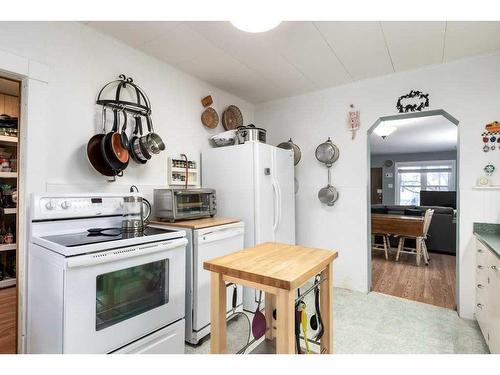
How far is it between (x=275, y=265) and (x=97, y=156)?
5.20 feet

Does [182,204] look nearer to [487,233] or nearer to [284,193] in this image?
[284,193]

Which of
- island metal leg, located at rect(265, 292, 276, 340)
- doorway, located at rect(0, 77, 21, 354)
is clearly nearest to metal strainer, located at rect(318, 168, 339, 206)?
island metal leg, located at rect(265, 292, 276, 340)

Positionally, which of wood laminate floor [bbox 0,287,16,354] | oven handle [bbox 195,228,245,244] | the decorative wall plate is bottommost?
wood laminate floor [bbox 0,287,16,354]

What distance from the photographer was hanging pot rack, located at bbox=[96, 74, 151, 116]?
6.77 ft

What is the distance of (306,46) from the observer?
228 centimetres

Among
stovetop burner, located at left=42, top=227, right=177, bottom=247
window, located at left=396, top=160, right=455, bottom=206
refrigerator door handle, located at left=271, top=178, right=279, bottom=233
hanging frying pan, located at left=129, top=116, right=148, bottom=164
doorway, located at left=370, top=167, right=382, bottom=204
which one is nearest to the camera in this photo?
stovetop burner, located at left=42, top=227, right=177, bottom=247

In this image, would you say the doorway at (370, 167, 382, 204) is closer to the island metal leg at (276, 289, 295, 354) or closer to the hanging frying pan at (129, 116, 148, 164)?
the hanging frying pan at (129, 116, 148, 164)

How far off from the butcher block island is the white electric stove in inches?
23.3

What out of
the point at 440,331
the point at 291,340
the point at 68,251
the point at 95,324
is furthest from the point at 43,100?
the point at 440,331

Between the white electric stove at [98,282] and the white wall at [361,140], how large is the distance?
198 centimetres

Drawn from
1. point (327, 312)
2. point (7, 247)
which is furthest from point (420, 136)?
point (7, 247)

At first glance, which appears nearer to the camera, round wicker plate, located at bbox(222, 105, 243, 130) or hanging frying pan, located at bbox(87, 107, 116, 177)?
hanging frying pan, located at bbox(87, 107, 116, 177)

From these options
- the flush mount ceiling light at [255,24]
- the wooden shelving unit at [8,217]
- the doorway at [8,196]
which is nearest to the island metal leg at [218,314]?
the flush mount ceiling light at [255,24]

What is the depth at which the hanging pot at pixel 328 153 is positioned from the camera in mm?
Answer: 3137
